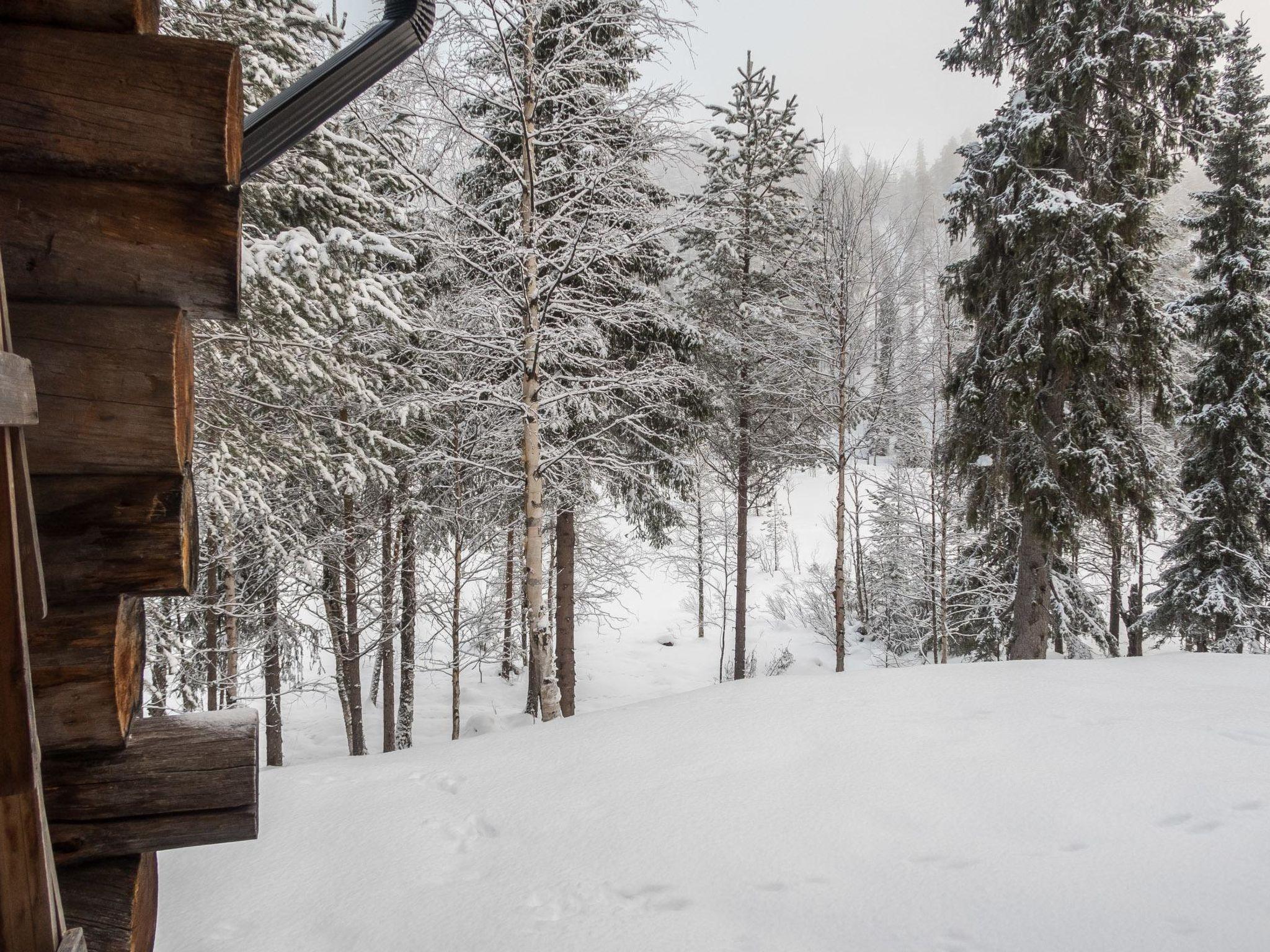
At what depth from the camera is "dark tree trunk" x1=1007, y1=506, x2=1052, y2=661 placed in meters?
9.77

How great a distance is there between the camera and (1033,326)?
920 cm

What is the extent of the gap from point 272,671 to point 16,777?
1139 centimetres

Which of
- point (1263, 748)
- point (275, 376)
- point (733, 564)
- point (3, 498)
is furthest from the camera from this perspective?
point (733, 564)

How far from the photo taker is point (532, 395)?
6.22 m

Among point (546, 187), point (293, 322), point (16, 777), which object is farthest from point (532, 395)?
point (16, 777)

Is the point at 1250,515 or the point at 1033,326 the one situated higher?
the point at 1033,326

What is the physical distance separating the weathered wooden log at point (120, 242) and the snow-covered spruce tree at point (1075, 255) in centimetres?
978

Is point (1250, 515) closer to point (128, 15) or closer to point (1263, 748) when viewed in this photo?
point (1263, 748)

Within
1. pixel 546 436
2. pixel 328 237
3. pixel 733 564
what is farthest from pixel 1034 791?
pixel 733 564

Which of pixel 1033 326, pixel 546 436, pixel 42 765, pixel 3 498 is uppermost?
pixel 1033 326

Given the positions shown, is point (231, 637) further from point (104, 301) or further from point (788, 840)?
point (104, 301)

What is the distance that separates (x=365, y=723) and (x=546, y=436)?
9.18m

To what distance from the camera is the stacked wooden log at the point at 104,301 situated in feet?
4.15

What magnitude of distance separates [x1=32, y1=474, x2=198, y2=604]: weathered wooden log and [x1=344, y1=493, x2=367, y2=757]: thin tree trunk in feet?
28.6
